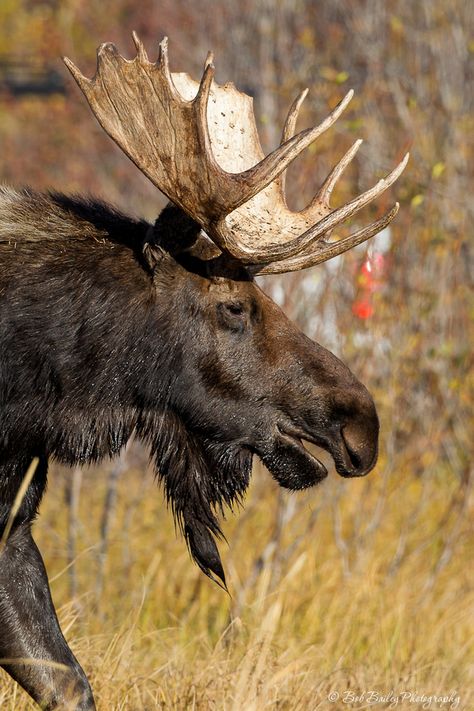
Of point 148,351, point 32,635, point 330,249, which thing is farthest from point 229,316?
point 32,635

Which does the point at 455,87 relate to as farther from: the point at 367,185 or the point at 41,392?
the point at 41,392

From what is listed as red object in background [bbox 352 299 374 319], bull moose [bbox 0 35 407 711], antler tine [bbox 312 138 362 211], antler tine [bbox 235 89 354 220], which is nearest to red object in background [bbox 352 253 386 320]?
red object in background [bbox 352 299 374 319]

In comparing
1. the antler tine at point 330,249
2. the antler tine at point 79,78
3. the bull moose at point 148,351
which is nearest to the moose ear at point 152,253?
the bull moose at point 148,351

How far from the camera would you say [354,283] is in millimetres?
6969

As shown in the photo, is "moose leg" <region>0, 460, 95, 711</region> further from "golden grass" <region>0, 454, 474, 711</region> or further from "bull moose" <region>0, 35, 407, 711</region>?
"golden grass" <region>0, 454, 474, 711</region>

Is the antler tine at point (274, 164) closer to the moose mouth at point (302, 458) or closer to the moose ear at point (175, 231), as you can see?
the moose ear at point (175, 231)

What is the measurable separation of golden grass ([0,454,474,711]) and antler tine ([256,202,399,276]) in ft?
3.40

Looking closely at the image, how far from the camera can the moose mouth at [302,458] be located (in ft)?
14.0

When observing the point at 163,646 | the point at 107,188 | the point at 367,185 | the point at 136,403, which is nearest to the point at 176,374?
the point at 136,403

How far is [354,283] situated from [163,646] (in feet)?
8.24

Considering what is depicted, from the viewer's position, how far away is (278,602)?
4.14 m

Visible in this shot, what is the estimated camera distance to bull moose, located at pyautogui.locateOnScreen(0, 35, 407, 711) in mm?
4137

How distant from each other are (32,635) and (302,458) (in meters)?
1.09

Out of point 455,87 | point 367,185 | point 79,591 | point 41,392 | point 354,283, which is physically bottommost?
point 79,591
